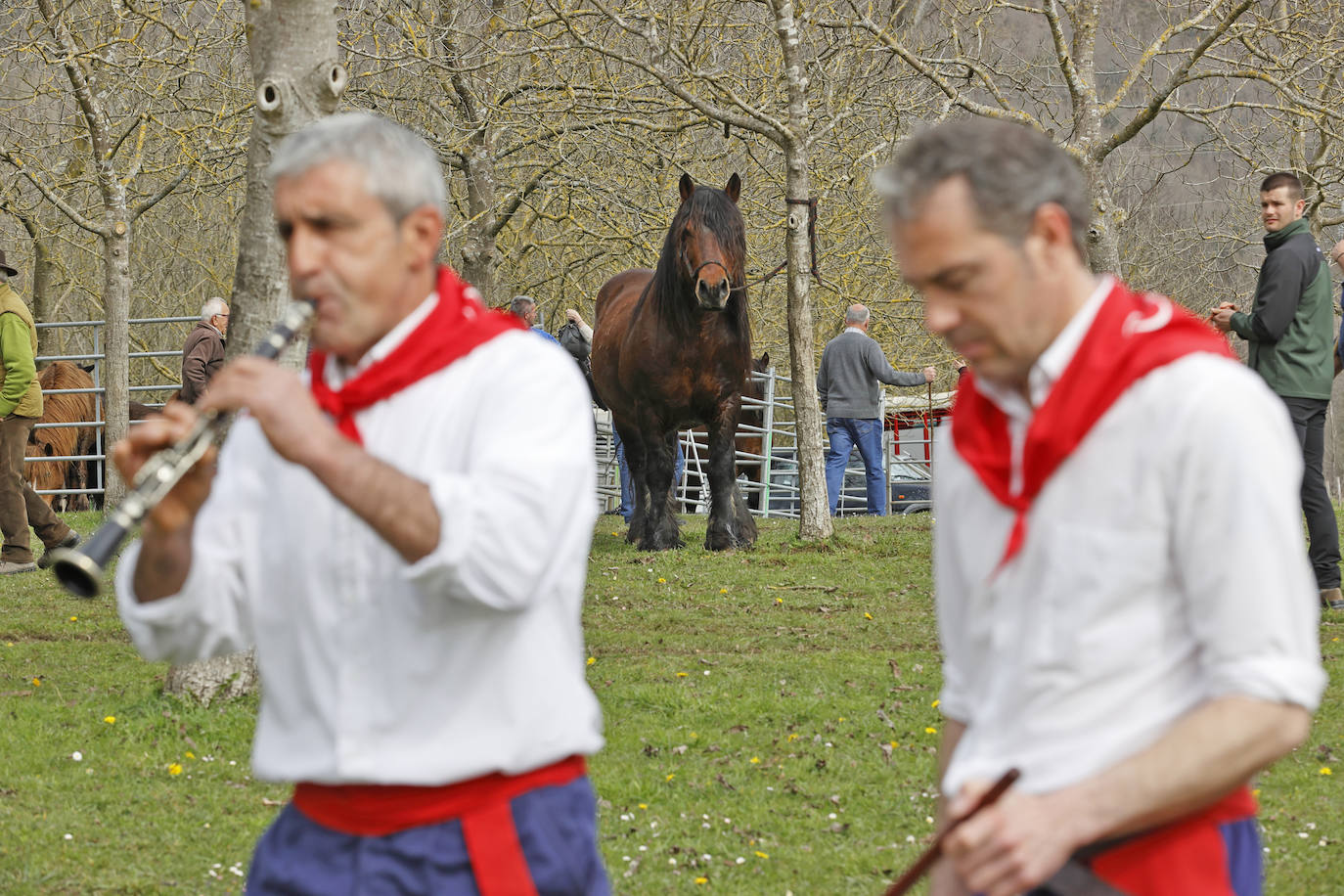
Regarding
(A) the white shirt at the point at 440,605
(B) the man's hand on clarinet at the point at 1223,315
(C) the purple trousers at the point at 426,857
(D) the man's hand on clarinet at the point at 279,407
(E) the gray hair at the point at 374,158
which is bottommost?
(C) the purple trousers at the point at 426,857

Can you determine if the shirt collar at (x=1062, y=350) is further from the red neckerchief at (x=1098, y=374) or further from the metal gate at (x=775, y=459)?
the metal gate at (x=775, y=459)

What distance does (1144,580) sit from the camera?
70.6 inches

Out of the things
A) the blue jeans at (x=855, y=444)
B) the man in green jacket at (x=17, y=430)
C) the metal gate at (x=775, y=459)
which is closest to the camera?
the man in green jacket at (x=17, y=430)

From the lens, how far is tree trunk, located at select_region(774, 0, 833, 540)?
11438 mm

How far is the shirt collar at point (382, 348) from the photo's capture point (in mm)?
2242

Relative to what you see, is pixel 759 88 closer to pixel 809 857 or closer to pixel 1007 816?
pixel 809 857

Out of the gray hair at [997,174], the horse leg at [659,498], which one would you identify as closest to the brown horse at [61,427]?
the horse leg at [659,498]

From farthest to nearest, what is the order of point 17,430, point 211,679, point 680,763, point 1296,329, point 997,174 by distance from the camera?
1. point 17,430
2. point 1296,329
3. point 211,679
4. point 680,763
5. point 997,174

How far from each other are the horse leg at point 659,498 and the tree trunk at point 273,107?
219 inches

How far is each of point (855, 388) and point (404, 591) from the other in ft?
43.6

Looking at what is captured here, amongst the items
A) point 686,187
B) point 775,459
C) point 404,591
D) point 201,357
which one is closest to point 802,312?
point 686,187

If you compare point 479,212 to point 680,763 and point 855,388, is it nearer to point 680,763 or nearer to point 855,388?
point 855,388

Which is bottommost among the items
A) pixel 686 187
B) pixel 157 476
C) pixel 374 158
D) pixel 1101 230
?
pixel 157 476

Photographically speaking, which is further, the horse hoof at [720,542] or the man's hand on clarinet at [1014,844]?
the horse hoof at [720,542]
